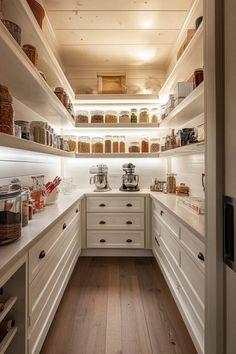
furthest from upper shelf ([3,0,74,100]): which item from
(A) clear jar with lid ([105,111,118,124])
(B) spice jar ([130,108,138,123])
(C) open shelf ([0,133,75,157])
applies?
(B) spice jar ([130,108,138,123])

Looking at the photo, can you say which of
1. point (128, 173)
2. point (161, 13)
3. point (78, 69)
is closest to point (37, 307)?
point (128, 173)

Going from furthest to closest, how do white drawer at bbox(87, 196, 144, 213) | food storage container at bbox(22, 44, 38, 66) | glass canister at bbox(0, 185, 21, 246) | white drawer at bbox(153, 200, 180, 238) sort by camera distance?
white drawer at bbox(87, 196, 144, 213)
white drawer at bbox(153, 200, 180, 238)
food storage container at bbox(22, 44, 38, 66)
glass canister at bbox(0, 185, 21, 246)

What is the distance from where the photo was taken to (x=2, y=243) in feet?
3.17

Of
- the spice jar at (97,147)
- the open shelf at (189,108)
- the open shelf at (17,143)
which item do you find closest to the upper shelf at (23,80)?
the open shelf at (17,143)

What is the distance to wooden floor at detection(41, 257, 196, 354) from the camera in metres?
1.43

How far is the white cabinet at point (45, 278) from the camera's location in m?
1.12

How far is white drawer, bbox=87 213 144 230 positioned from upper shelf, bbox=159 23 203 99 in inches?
62.9

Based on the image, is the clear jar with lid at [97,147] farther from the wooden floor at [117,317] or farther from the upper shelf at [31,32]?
the wooden floor at [117,317]

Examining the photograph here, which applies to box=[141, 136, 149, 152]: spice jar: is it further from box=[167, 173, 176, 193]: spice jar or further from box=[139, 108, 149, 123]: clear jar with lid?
box=[167, 173, 176, 193]: spice jar

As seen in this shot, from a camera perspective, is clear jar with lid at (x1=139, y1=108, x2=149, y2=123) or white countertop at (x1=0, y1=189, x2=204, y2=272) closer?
white countertop at (x1=0, y1=189, x2=204, y2=272)

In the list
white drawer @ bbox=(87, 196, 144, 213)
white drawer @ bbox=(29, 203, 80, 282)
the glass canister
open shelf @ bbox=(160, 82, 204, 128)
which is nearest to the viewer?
the glass canister

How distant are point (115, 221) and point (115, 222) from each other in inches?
0.5

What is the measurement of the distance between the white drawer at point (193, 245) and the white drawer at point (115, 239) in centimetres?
127

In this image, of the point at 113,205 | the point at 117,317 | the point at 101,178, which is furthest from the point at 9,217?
the point at 101,178
